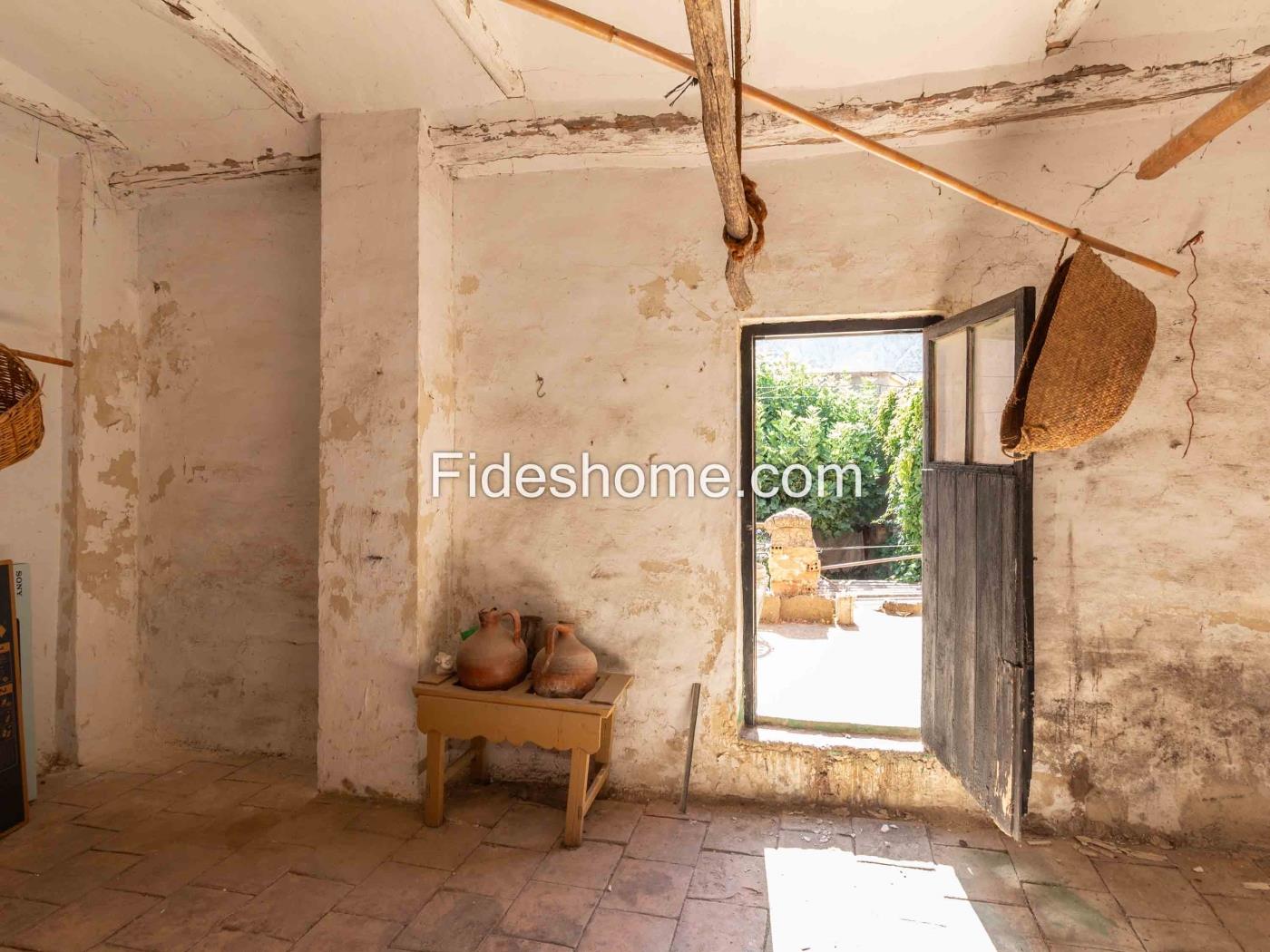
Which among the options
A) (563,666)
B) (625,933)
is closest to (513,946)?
(625,933)

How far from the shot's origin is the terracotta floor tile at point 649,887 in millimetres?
2504

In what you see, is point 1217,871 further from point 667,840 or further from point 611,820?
point 611,820

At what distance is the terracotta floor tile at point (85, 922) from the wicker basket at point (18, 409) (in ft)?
5.50

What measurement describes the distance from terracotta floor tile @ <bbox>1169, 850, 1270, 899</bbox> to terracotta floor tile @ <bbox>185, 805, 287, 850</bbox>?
361cm

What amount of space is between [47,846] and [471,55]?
11.6 ft

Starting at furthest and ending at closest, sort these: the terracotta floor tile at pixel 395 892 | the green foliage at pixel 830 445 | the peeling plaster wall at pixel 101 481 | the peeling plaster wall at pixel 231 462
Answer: the green foliage at pixel 830 445 → the peeling plaster wall at pixel 231 462 → the peeling plaster wall at pixel 101 481 → the terracotta floor tile at pixel 395 892

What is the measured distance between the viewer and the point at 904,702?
4703mm

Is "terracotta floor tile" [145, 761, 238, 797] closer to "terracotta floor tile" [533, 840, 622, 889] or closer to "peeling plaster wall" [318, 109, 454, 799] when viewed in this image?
"peeling plaster wall" [318, 109, 454, 799]

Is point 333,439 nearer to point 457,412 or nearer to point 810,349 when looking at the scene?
point 457,412

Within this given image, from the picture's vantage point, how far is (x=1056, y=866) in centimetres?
274

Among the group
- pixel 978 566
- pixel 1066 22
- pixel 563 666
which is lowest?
pixel 563 666

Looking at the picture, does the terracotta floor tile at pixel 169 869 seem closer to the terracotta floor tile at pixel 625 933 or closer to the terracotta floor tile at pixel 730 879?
the terracotta floor tile at pixel 625 933

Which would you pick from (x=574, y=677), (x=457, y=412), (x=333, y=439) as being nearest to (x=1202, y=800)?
(x=574, y=677)

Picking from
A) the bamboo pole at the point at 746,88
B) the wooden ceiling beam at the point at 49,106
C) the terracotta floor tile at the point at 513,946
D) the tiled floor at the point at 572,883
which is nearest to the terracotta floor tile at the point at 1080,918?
the tiled floor at the point at 572,883
